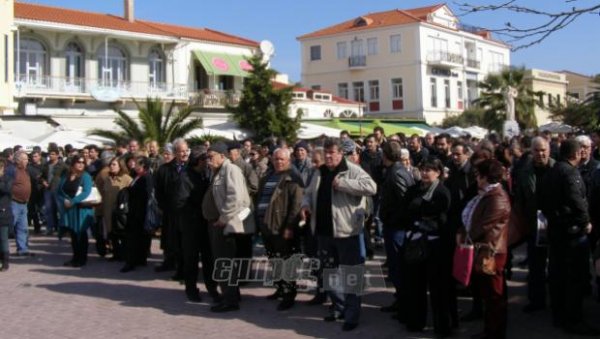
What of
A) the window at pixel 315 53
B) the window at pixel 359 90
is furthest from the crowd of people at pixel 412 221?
the window at pixel 315 53

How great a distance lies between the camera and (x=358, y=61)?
2482 inches

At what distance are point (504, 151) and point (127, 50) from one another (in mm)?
34402

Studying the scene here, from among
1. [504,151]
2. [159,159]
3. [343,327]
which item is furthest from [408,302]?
[159,159]

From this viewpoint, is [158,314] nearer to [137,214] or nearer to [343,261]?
[343,261]

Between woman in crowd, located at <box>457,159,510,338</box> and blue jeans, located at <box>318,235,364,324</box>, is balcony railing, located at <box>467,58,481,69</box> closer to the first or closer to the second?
blue jeans, located at <box>318,235,364,324</box>

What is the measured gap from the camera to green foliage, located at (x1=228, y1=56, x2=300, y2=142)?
34219 millimetres

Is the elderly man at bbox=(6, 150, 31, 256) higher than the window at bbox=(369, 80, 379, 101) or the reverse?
the reverse

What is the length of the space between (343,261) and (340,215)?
51 centimetres

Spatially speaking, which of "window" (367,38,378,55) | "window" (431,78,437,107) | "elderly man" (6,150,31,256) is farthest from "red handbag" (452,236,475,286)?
"window" (367,38,378,55)

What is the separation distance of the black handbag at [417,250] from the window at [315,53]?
196ft

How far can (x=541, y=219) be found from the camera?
7.38 metres

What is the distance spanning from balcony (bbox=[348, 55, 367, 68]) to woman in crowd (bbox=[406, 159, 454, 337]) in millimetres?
56862

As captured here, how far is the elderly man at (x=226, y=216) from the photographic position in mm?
8000

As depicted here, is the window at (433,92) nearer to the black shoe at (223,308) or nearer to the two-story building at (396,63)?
the two-story building at (396,63)
